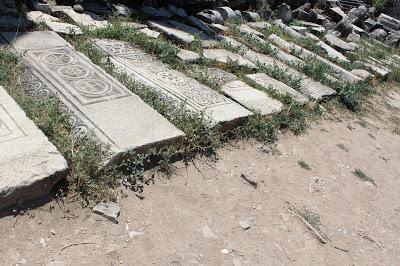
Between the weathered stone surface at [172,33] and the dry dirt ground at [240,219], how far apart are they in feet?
6.88

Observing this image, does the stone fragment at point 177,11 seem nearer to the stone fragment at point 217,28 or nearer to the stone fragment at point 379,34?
the stone fragment at point 217,28

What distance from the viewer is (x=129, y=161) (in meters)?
2.88

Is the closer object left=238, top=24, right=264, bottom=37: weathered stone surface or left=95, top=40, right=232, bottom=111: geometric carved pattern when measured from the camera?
left=95, top=40, right=232, bottom=111: geometric carved pattern

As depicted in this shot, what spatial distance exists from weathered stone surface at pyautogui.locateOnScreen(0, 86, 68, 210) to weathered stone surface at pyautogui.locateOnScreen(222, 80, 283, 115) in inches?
85.6

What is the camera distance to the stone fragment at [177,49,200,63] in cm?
493

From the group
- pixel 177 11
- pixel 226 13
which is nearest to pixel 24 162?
pixel 177 11

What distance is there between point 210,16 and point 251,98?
289 centimetres

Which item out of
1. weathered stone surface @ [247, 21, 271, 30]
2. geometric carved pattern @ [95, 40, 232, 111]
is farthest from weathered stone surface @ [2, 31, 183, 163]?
weathered stone surface @ [247, 21, 271, 30]

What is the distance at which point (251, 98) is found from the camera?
4418 mm

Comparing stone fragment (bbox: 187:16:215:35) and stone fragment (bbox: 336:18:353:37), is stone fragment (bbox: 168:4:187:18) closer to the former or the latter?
stone fragment (bbox: 187:16:215:35)

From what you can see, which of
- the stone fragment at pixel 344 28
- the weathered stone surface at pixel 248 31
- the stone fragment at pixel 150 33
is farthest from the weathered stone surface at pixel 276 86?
the stone fragment at pixel 344 28

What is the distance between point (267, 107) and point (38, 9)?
3121mm

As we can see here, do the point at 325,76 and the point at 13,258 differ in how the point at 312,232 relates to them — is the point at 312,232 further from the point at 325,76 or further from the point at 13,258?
the point at 325,76

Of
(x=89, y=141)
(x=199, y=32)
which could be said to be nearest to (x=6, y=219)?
(x=89, y=141)
